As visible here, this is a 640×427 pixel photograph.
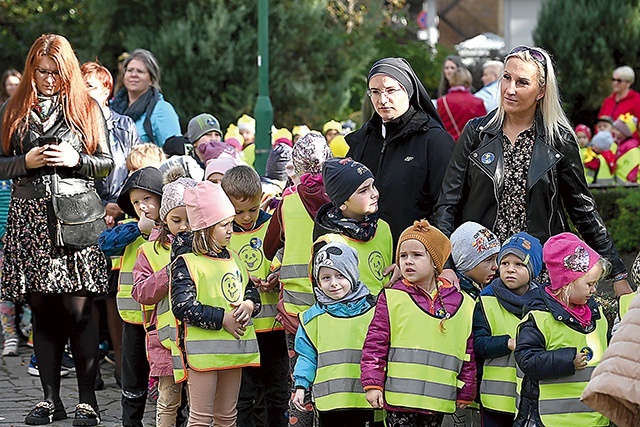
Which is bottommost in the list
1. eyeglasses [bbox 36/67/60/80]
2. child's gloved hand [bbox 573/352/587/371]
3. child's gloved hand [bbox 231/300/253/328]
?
child's gloved hand [bbox 231/300/253/328]

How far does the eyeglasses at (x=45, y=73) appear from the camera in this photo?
7.10 m

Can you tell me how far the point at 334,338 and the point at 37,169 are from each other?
2542 millimetres

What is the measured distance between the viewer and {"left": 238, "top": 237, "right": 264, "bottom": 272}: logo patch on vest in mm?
6652

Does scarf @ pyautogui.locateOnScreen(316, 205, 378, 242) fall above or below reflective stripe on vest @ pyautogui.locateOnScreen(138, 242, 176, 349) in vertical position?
above

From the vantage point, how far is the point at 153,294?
6.34 m

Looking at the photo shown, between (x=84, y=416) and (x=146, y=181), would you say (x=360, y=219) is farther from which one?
(x=84, y=416)

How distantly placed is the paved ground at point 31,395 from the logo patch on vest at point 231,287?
1.77 metres

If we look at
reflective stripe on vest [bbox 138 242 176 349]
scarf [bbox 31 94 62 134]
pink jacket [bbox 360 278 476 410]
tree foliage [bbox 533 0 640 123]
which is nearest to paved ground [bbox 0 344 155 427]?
reflective stripe on vest [bbox 138 242 176 349]

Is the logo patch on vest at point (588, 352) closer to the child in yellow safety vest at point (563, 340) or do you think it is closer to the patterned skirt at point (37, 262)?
the child in yellow safety vest at point (563, 340)

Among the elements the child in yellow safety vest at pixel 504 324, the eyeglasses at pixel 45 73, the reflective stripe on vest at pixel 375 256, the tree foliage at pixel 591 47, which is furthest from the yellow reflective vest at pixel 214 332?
the tree foliage at pixel 591 47

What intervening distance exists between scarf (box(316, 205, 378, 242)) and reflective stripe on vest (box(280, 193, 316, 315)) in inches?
15.8

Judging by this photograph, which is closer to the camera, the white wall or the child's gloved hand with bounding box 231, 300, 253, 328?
the child's gloved hand with bounding box 231, 300, 253, 328

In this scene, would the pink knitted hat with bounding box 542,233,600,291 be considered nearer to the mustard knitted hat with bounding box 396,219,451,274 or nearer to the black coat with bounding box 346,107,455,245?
the mustard knitted hat with bounding box 396,219,451,274

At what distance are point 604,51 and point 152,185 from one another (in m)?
11.0
